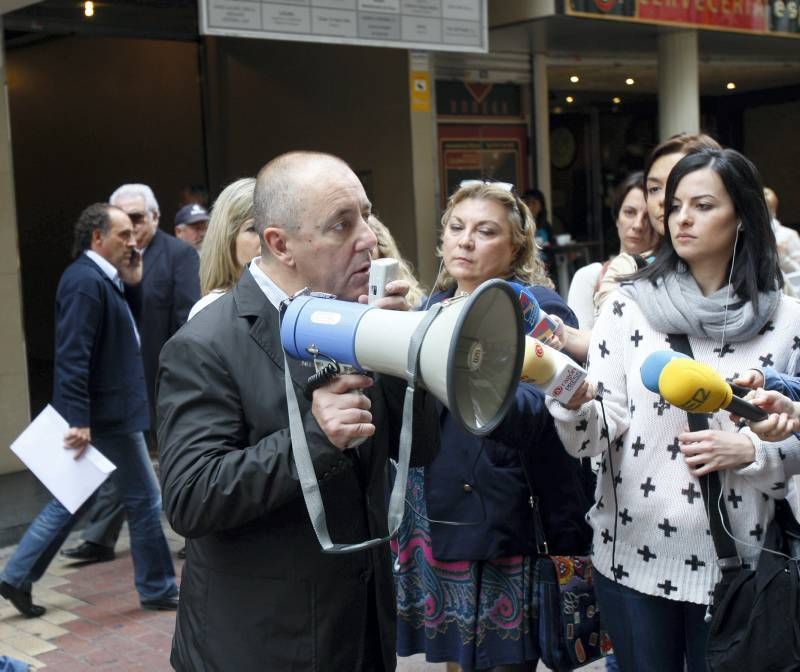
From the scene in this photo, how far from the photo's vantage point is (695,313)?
121 inches

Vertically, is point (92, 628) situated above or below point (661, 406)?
below

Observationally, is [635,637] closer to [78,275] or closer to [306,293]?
[306,293]

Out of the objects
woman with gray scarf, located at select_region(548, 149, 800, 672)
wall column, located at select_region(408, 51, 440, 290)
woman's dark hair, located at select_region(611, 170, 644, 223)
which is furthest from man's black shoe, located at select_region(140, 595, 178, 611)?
wall column, located at select_region(408, 51, 440, 290)

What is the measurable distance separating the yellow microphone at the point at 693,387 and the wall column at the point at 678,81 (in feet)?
32.8

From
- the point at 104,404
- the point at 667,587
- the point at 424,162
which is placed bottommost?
the point at 667,587

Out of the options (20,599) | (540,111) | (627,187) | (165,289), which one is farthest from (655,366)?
(540,111)

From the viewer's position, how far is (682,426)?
3.07 metres

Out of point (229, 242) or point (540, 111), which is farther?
point (540, 111)

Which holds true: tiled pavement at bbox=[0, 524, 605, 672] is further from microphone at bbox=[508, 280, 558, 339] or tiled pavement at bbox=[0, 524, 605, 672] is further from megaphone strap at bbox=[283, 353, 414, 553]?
megaphone strap at bbox=[283, 353, 414, 553]

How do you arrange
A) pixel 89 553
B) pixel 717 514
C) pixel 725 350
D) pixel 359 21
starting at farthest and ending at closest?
pixel 359 21 → pixel 89 553 → pixel 725 350 → pixel 717 514

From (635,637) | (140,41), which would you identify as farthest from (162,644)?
(140,41)

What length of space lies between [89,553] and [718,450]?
468cm

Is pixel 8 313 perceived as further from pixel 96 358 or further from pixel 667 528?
pixel 667 528

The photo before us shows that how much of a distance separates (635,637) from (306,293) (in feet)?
4.90
